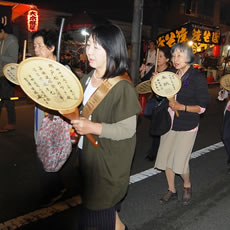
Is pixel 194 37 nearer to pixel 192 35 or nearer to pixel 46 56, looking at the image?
pixel 192 35

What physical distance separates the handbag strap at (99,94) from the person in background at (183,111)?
1.31 m

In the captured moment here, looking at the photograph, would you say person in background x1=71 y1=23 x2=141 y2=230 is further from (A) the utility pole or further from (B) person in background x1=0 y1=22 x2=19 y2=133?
(A) the utility pole

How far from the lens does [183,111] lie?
10.5 ft

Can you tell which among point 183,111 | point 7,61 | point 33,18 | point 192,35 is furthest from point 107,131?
point 33,18

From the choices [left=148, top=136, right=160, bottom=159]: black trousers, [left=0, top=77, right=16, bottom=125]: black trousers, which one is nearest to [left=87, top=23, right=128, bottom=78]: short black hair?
[left=148, top=136, right=160, bottom=159]: black trousers

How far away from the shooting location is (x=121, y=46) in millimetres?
1960

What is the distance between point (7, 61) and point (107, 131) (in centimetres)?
439

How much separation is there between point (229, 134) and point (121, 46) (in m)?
3.24

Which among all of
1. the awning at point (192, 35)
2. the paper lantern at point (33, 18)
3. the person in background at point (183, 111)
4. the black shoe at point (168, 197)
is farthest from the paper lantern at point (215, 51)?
the black shoe at point (168, 197)

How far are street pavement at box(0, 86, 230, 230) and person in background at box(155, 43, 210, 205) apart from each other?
1.64 feet

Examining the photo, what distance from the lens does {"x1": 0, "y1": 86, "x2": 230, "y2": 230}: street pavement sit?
3158 mm

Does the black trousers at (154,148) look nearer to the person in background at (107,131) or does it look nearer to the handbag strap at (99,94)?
the person in background at (107,131)

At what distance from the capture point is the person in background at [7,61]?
572 cm

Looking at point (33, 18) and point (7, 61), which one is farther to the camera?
point (33, 18)
